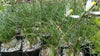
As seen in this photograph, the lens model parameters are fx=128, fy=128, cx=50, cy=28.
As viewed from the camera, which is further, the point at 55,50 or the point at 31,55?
the point at 31,55

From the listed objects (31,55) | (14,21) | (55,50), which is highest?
(14,21)

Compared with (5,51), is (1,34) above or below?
above

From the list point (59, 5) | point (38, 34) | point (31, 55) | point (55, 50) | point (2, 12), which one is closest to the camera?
point (55, 50)

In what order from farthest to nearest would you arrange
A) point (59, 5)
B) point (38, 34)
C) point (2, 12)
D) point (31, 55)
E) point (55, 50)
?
1. point (59, 5)
2. point (2, 12)
3. point (31, 55)
4. point (38, 34)
5. point (55, 50)

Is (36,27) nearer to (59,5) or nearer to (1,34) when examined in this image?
(1,34)

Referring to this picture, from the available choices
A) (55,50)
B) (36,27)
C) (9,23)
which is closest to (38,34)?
(36,27)

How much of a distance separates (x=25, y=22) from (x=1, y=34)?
203 mm

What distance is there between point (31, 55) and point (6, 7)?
0.49 metres

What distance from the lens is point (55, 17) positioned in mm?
1003

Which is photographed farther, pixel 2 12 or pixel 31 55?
pixel 2 12

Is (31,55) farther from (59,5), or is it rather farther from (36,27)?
(59,5)

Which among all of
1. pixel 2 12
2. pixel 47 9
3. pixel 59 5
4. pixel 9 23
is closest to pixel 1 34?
pixel 9 23

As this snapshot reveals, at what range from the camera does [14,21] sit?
0.94 meters

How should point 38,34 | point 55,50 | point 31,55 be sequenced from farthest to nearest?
point 31,55 → point 38,34 → point 55,50
